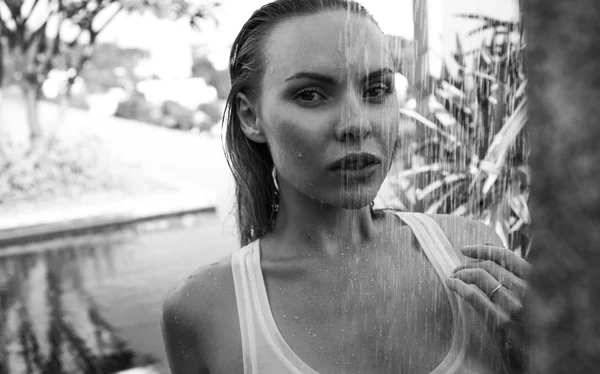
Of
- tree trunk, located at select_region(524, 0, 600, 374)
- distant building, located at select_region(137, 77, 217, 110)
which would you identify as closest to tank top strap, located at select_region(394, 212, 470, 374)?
tree trunk, located at select_region(524, 0, 600, 374)

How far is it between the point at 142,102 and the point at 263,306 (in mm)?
23493

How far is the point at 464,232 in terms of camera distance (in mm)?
1445

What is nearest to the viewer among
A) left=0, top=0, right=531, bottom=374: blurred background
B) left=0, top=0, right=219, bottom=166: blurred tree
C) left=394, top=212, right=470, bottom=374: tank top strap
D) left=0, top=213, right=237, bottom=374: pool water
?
left=394, top=212, right=470, bottom=374: tank top strap

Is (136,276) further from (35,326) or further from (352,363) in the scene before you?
(352,363)

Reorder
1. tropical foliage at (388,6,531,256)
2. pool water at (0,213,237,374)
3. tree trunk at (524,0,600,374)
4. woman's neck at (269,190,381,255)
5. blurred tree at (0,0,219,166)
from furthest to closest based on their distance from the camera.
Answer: blurred tree at (0,0,219,166), pool water at (0,213,237,374), tropical foliage at (388,6,531,256), woman's neck at (269,190,381,255), tree trunk at (524,0,600,374)

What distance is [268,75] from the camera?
4.53 ft

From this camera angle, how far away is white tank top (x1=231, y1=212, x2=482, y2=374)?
1236mm

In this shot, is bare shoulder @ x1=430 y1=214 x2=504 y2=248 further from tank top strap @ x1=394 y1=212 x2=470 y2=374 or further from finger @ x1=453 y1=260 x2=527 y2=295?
finger @ x1=453 y1=260 x2=527 y2=295

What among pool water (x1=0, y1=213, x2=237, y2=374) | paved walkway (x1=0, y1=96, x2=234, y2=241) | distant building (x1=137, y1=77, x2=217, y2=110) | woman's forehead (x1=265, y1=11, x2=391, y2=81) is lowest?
pool water (x1=0, y1=213, x2=237, y2=374)

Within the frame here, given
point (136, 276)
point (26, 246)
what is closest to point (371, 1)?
point (136, 276)

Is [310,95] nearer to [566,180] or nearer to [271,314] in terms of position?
[271,314]

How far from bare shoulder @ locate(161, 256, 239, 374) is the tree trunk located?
1041mm

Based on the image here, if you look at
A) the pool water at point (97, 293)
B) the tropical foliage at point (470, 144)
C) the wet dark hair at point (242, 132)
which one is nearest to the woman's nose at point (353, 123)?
the wet dark hair at point (242, 132)

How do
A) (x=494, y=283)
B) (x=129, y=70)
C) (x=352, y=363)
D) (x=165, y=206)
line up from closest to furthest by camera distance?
(x=494, y=283)
(x=352, y=363)
(x=165, y=206)
(x=129, y=70)
